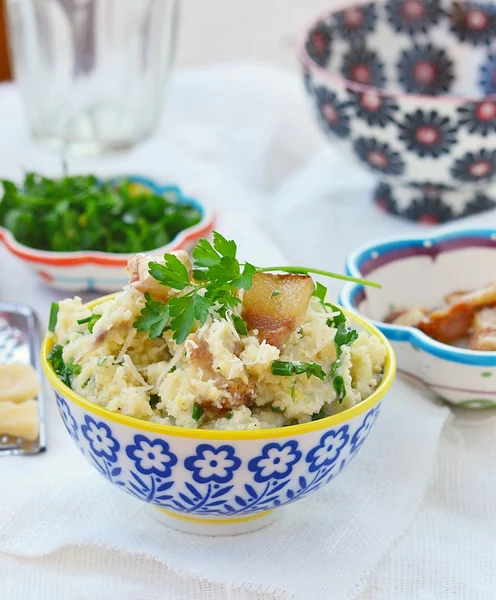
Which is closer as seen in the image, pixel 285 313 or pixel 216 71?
pixel 285 313

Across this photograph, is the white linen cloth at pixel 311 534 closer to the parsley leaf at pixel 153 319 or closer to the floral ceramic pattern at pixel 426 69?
the parsley leaf at pixel 153 319

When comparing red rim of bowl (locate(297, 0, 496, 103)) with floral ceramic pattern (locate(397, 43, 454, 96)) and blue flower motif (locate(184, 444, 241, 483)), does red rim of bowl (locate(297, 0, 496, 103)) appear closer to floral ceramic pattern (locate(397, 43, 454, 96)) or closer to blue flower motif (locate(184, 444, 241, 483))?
floral ceramic pattern (locate(397, 43, 454, 96))

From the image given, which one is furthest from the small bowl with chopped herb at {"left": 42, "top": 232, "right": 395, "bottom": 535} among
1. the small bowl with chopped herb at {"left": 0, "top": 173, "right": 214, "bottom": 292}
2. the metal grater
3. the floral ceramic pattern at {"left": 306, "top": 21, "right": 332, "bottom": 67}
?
the floral ceramic pattern at {"left": 306, "top": 21, "right": 332, "bottom": 67}

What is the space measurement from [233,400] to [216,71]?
70.0 inches

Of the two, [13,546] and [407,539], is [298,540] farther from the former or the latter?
[13,546]

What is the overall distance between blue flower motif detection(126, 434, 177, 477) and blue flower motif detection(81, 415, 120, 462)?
0.02 meters

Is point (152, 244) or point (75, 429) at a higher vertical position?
point (75, 429)

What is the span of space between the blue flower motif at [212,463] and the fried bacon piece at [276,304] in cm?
12

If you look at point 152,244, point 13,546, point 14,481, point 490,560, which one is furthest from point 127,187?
point 490,560

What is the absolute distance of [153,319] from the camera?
101cm

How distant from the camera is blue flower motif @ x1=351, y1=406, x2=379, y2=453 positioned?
3.35ft

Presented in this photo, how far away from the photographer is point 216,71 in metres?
2.59

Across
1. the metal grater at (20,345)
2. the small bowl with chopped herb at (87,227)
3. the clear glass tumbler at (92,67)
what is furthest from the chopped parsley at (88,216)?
the clear glass tumbler at (92,67)

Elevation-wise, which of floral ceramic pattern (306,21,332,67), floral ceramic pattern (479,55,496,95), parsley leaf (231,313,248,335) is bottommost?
floral ceramic pattern (479,55,496,95)
